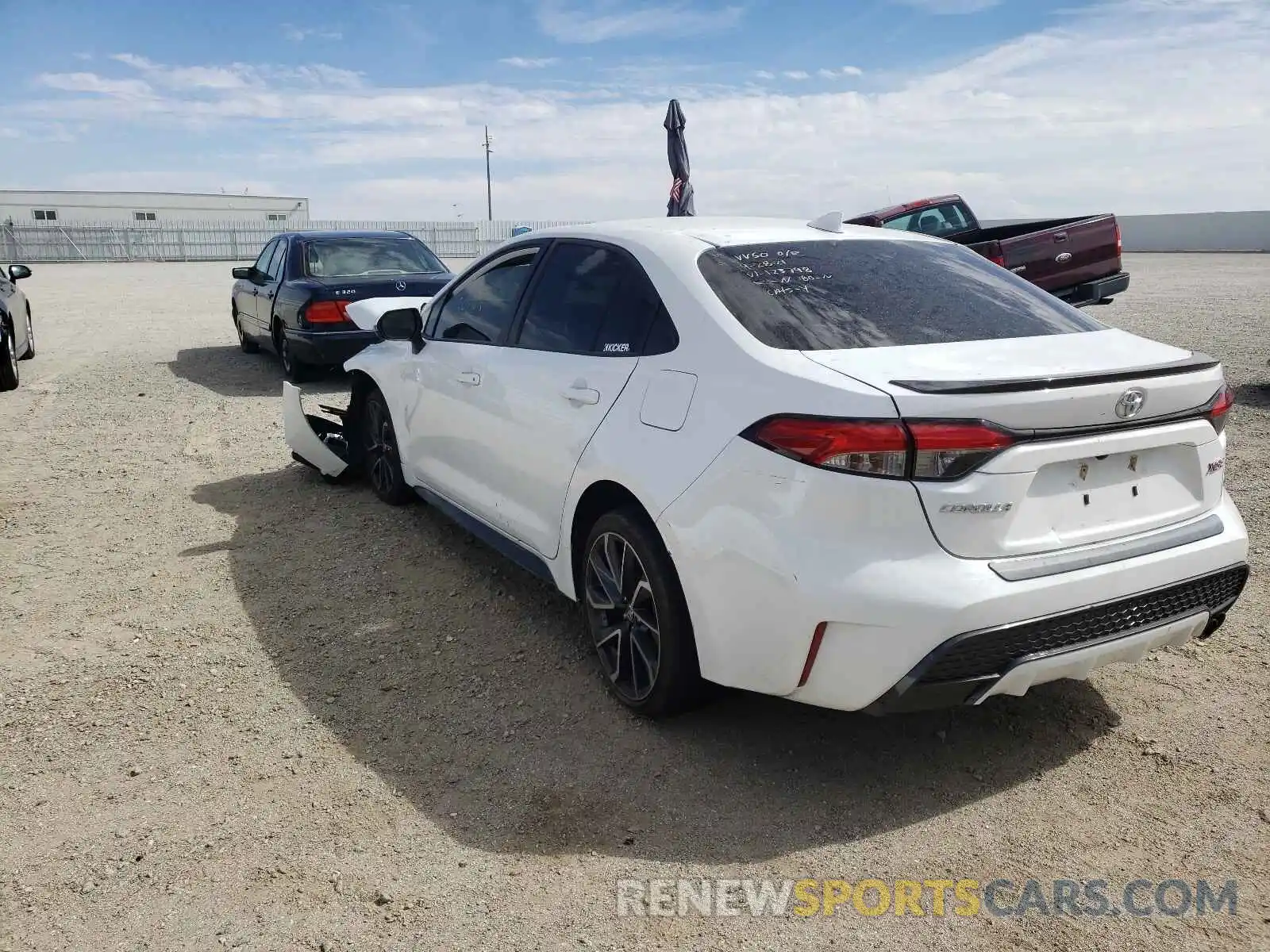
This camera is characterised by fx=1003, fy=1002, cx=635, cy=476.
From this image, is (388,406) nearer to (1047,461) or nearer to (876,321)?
(876,321)

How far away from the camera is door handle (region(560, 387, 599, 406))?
11.5 feet

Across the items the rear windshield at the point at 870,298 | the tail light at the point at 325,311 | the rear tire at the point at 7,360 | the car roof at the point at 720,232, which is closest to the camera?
the rear windshield at the point at 870,298

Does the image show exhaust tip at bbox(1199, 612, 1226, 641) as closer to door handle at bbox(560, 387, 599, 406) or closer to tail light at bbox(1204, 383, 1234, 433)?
tail light at bbox(1204, 383, 1234, 433)

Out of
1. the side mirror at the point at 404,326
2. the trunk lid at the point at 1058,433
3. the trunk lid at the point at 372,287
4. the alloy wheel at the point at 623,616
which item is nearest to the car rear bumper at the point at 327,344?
the trunk lid at the point at 372,287

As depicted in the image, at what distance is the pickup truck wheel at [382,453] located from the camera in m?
5.66

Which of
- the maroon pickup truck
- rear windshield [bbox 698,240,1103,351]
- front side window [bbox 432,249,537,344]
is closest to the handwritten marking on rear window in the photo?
rear windshield [bbox 698,240,1103,351]

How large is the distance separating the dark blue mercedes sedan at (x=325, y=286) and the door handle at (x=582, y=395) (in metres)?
5.94

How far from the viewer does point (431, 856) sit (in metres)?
2.77

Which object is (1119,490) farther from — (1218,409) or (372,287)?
(372,287)

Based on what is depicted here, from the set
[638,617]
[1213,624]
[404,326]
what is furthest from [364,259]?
[1213,624]

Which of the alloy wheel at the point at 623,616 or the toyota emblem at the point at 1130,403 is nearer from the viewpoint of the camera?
the toyota emblem at the point at 1130,403

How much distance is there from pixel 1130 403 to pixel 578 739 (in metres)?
1.99

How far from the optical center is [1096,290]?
11703mm

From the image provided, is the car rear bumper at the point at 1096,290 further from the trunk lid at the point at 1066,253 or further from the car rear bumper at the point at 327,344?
the car rear bumper at the point at 327,344
